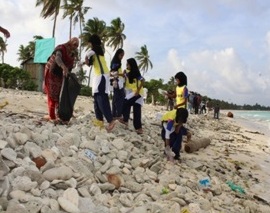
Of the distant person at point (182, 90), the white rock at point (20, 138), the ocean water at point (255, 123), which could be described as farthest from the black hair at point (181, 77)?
the ocean water at point (255, 123)

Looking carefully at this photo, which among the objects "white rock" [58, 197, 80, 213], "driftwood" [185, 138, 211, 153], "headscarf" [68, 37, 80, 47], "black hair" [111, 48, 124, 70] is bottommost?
"white rock" [58, 197, 80, 213]

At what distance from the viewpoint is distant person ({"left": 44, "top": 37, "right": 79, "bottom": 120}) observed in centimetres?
598

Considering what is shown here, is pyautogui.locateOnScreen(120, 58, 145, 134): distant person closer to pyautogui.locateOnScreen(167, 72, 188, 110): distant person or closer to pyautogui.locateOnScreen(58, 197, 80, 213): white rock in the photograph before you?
pyautogui.locateOnScreen(167, 72, 188, 110): distant person

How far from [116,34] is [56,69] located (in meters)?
36.6

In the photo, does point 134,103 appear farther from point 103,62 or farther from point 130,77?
point 103,62

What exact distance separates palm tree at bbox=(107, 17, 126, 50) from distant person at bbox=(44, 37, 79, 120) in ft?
119

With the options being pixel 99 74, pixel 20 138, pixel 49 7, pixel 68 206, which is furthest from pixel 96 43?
pixel 49 7

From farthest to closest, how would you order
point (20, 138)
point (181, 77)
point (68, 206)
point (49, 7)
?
point (49, 7) → point (181, 77) → point (20, 138) → point (68, 206)

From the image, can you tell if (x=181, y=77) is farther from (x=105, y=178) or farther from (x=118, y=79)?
(x=105, y=178)

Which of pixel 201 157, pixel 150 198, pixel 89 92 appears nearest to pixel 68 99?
pixel 150 198

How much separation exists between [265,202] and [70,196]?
3122mm

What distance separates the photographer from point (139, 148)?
6078mm

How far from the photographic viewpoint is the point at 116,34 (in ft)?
137

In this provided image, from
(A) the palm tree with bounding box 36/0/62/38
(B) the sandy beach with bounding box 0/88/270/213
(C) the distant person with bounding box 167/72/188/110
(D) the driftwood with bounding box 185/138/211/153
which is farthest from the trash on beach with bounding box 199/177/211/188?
(A) the palm tree with bounding box 36/0/62/38
